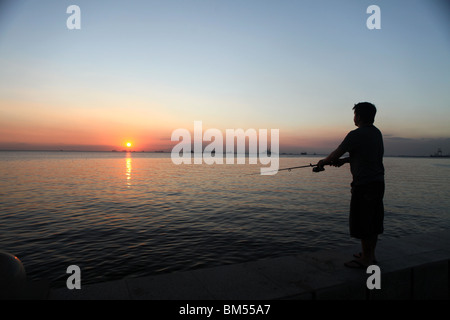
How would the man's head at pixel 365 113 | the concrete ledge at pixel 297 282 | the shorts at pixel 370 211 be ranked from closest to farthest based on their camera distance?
the concrete ledge at pixel 297 282
the shorts at pixel 370 211
the man's head at pixel 365 113

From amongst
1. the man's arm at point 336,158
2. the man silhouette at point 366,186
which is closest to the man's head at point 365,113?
the man silhouette at point 366,186

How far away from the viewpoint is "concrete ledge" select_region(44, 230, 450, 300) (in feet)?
11.0

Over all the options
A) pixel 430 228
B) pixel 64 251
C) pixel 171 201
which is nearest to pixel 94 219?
pixel 64 251

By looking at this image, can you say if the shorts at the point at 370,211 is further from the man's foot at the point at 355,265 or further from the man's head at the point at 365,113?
the man's head at the point at 365,113

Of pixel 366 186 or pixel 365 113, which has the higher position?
pixel 365 113

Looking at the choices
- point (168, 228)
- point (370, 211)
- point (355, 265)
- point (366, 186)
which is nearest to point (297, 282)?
point (355, 265)

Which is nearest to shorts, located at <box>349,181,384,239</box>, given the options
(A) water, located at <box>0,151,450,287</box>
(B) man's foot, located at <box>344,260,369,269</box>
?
(B) man's foot, located at <box>344,260,369,269</box>

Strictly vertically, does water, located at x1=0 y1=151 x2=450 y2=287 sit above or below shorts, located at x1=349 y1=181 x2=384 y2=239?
below

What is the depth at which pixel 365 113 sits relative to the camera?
4102 millimetres

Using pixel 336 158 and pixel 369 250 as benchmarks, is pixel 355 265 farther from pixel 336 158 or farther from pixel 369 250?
pixel 336 158

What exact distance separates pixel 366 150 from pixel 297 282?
2.09 meters

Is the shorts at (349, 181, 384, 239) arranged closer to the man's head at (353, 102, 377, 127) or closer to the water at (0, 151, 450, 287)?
the man's head at (353, 102, 377, 127)

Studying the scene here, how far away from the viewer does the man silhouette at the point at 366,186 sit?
3951 millimetres
